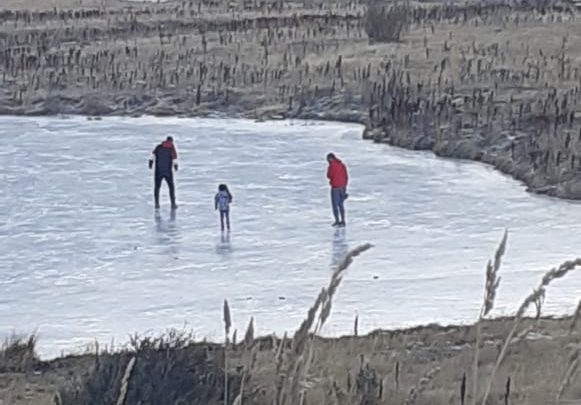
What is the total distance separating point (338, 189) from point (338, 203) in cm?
20

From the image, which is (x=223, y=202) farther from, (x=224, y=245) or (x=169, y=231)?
(x=169, y=231)

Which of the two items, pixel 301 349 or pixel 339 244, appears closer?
pixel 301 349

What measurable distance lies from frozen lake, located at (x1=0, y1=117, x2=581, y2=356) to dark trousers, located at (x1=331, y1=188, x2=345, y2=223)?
0.21 meters

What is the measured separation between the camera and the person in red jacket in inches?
733

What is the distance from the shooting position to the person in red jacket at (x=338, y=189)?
18609 mm

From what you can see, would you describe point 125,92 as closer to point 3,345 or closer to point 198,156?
point 198,156

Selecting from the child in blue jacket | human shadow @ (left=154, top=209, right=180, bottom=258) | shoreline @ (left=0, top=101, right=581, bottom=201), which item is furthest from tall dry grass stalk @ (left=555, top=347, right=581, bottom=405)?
shoreline @ (left=0, top=101, right=581, bottom=201)

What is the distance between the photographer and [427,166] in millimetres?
25172

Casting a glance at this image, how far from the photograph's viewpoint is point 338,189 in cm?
1861

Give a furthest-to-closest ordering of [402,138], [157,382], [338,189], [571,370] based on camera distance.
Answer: [402,138] → [338,189] → [157,382] → [571,370]

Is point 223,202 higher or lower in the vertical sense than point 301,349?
lower

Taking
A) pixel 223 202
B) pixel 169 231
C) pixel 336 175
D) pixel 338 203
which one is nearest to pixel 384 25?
pixel 336 175

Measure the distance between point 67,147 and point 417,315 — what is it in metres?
15.3

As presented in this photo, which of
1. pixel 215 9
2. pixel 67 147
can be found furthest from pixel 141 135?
pixel 215 9
